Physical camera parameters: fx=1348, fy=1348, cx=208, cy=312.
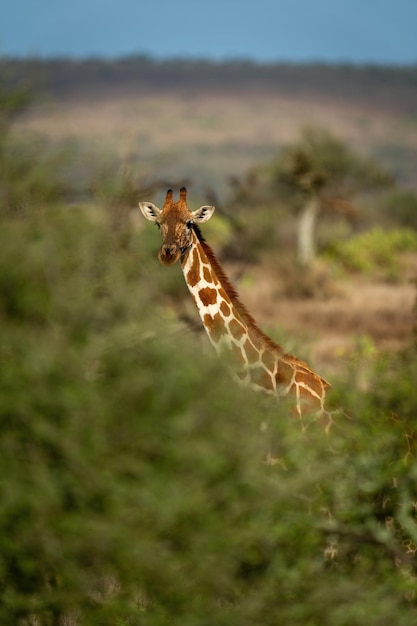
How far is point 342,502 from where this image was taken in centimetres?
605

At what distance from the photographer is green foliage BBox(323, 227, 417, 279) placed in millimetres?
30078

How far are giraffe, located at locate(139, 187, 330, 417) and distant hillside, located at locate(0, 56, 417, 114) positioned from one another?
12842cm

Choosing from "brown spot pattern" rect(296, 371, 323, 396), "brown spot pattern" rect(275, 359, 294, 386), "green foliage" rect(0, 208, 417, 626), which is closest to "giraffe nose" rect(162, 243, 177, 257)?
"brown spot pattern" rect(275, 359, 294, 386)

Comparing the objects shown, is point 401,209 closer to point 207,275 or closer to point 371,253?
point 371,253

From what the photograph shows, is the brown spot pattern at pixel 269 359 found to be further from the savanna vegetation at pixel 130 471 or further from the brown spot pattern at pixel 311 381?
the savanna vegetation at pixel 130 471

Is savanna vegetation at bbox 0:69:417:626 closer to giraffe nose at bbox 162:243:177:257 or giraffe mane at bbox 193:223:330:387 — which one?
giraffe nose at bbox 162:243:177:257

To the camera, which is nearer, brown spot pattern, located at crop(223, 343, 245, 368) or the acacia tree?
brown spot pattern, located at crop(223, 343, 245, 368)

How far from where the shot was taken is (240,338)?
7176 mm

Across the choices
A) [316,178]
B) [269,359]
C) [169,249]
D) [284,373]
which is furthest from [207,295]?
[316,178]

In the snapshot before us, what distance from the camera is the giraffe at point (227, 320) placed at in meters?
6.89

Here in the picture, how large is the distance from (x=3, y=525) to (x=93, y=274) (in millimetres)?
910

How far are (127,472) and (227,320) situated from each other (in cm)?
323

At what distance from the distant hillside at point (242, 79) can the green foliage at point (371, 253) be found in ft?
335

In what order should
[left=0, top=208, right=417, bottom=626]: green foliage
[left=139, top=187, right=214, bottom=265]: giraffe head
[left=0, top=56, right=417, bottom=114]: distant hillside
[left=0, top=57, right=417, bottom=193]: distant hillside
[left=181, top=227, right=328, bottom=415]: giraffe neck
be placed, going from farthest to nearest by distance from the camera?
1. [left=0, top=56, right=417, bottom=114]: distant hillside
2. [left=0, top=57, right=417, bottom=193]: distant hillside
3. [left=139, top=187, right=214, bottom=265]: giraffe head
4. [left=181, top=227, right=328, bottom=415]: giraffe neck
5. [left=0, top=208, right=417, bottom=626]: green foliage
